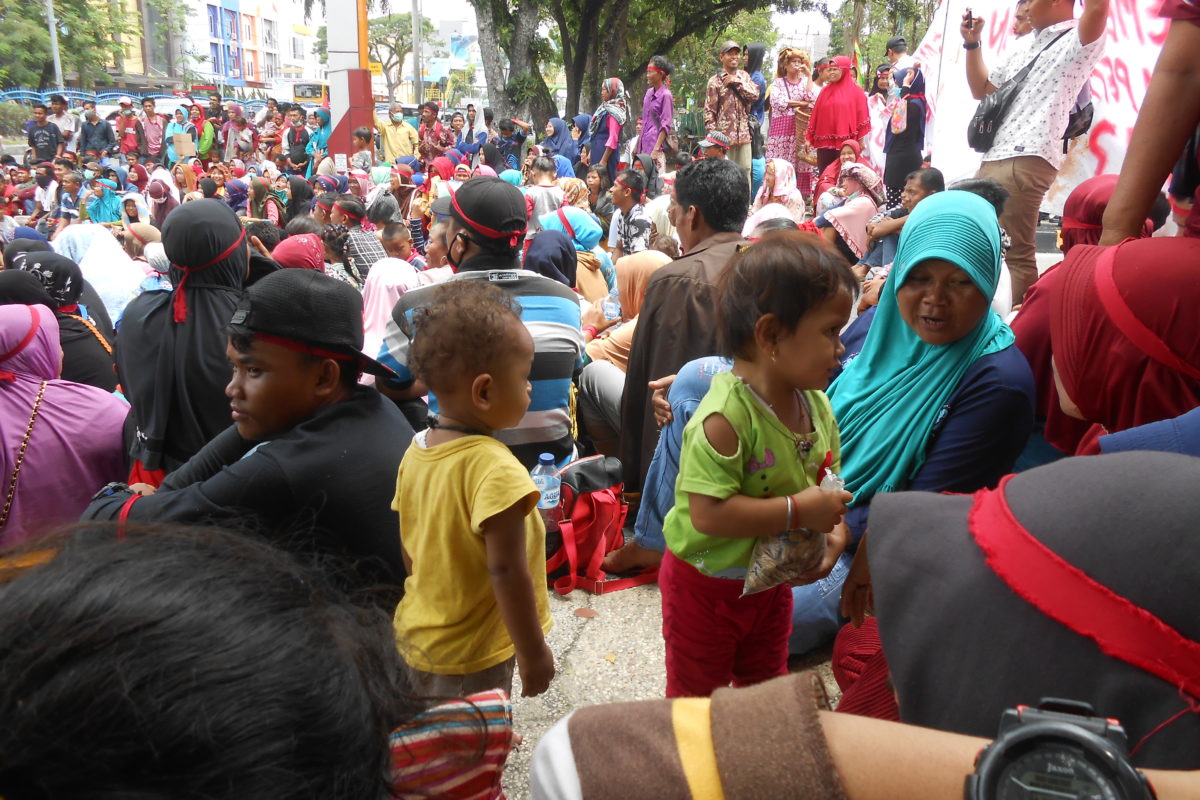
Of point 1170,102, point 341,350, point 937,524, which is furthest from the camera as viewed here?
point 341,350

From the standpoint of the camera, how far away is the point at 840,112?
905 centimetres

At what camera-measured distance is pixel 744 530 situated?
1.91m

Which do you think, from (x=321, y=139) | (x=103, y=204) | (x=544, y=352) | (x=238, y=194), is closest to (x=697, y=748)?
(x=544, y=352)

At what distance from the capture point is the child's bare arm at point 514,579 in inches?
74.4

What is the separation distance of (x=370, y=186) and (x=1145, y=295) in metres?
12.5

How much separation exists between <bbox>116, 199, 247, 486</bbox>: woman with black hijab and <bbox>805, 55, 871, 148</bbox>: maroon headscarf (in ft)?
24.9

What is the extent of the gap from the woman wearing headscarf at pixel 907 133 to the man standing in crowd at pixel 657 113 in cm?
413

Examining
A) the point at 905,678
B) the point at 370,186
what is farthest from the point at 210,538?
the point at 370,186

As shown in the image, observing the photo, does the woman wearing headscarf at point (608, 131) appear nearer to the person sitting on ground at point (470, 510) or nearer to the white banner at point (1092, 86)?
the white banner at point (1092, 86)

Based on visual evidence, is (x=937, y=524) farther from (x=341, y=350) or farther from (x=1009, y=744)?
(x=341, y=350)

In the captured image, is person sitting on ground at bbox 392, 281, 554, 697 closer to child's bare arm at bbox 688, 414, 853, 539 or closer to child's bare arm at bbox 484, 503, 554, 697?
child's bare arm at bbox 484, 503, 554, 697

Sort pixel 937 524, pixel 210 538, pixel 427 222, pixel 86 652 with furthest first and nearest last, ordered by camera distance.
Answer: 1. pixel 427 222
2. pixel 937 524
3. pixel 210 538
4. pixel 86 652

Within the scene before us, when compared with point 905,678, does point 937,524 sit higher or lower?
higher

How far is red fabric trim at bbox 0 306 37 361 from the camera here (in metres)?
2.71
